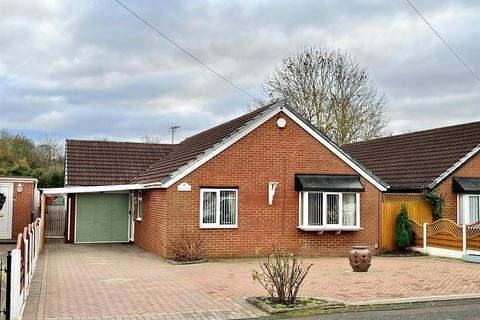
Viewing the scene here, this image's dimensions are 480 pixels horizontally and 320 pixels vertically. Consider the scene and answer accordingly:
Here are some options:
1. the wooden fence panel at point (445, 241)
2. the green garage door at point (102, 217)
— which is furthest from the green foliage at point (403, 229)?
the green garage door at point (102, 217)

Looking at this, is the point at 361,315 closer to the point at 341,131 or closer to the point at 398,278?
the point at 398,278

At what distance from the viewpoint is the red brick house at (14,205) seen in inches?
992

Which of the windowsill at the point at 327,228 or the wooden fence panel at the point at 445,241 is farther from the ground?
the windowsill at the point at 327,228

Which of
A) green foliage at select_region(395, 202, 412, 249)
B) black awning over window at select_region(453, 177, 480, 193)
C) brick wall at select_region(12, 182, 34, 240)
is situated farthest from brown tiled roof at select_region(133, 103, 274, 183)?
black awning over window at select_region(453, 177, 480, 193)

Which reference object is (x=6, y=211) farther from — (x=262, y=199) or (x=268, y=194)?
(x=268, y=194)

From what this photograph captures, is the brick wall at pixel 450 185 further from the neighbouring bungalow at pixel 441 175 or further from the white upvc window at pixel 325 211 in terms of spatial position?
the white upvc window at pixel 325 211

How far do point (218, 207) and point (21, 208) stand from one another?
1166 centimetres

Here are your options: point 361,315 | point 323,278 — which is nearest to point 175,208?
point 323,278

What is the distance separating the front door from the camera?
25172mm

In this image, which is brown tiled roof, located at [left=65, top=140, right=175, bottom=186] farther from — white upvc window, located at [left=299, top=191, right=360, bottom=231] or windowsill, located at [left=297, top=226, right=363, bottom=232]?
windowsill, located at [left=297, top=226, right=363, bottom=232]

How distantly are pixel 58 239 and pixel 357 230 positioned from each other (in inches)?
556

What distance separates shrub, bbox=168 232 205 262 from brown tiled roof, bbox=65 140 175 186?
800 centimetres

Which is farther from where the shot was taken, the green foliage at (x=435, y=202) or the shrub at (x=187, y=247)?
the green foliage at (x=435, y=202)

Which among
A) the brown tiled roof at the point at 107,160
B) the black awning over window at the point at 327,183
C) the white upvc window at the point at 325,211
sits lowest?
the white upvc window at the point at 325,211
